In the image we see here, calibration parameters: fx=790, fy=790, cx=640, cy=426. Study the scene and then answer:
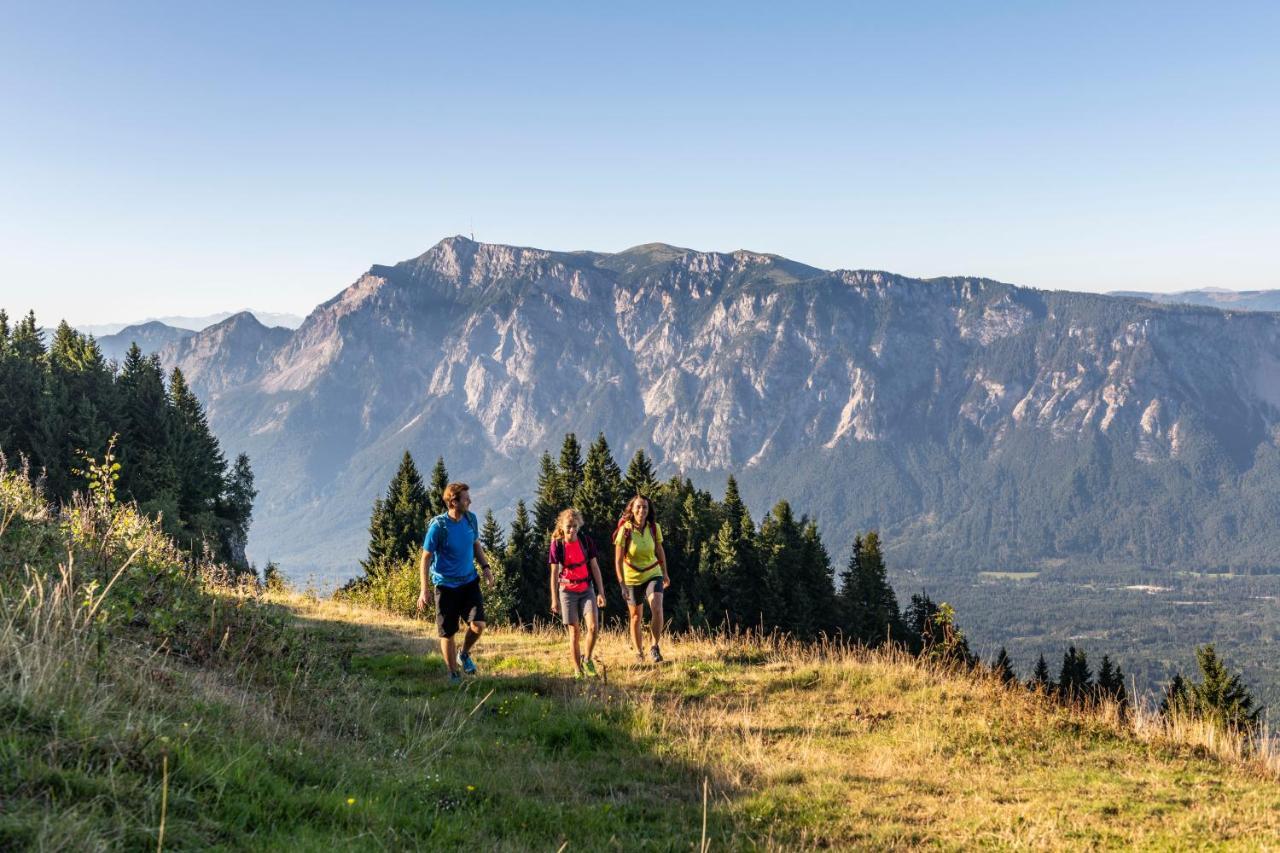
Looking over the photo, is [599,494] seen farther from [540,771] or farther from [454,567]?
[540,771]

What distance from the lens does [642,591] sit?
13516 mm

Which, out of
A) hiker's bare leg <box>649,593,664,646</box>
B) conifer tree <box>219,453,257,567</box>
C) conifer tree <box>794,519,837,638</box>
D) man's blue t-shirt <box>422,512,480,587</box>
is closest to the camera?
man's blue t-shirt <box>422,512,480,587</box>

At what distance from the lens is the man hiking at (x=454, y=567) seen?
11.2m

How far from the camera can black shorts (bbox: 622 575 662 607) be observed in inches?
518

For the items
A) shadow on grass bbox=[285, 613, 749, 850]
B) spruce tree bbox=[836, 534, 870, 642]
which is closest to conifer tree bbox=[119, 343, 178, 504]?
shadow on grass bbox=[285, 613, 749, 850]

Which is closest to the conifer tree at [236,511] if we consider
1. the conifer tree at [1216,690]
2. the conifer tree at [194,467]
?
the conifer tree at [194,467]

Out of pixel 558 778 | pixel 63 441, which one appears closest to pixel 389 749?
pixel 558 778

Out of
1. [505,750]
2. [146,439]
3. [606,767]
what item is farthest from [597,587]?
[146,439]

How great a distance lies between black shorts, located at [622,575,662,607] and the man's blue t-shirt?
296 centimetres

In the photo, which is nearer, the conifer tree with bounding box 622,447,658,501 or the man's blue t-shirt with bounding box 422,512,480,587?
the man's blue t-shirt with bounding box 422,512,480,587

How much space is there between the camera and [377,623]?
18.8 meters

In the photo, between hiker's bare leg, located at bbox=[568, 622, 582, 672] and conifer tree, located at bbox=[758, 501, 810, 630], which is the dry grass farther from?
conifer tree, located at bbox=[758, 501, 810, 630]

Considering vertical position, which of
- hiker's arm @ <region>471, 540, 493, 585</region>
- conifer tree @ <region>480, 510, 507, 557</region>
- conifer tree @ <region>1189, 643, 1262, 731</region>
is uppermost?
hiker's arm @ <region>471, 540, 493, 585</region>

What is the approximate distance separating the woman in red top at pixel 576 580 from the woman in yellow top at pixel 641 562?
3.02 feet
